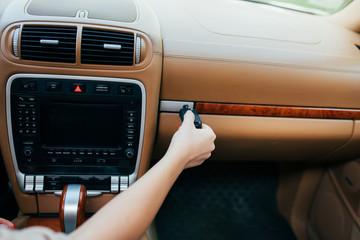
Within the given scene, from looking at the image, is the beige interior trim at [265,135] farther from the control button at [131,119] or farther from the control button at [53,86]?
the control button at [53,86]

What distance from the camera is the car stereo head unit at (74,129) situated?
0.90m

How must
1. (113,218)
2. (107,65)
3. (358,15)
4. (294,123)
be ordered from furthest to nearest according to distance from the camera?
(358,15) → (294,123) → (107,65) → (113,218)

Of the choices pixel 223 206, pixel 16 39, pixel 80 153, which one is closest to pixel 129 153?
pixel 80 153

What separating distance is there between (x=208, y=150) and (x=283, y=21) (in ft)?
2.74

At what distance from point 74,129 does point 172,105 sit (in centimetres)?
36

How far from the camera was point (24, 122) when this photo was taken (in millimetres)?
915

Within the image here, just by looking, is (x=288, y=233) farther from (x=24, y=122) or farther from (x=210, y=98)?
(x=24, y=122)

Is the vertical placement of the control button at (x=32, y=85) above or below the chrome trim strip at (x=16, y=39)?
below

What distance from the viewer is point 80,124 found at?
0.95 metres

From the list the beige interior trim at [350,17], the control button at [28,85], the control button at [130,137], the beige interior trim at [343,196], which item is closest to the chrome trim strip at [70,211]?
the control button at [130,137]

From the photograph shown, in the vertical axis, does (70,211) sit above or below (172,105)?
below

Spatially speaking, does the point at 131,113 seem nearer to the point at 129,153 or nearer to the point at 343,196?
the point at 129,153

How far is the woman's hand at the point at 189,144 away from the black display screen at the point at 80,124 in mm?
286

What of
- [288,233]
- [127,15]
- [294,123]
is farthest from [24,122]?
[288,233]
